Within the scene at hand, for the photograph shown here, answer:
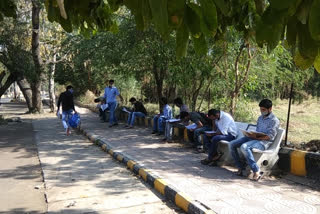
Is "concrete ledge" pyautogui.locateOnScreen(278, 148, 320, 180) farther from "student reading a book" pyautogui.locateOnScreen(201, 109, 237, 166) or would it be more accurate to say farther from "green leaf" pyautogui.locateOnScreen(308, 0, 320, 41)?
"green leaf" pyautogui.locateOnScreen(308, 0, 320, 41)

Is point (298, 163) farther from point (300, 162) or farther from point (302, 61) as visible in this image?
point (302, 61)

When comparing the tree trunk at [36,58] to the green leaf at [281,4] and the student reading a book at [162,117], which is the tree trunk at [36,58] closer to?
the student reading a book at [162,117]

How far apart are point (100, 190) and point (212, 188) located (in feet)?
5.94

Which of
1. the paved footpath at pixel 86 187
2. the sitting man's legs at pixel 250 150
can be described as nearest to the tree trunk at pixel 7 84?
the paved footpath at pixel 86 187

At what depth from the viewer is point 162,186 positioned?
519cm

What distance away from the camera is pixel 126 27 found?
11078 millimetres

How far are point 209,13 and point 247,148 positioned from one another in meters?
4.14

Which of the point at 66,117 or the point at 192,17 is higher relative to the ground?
the point at 192,17

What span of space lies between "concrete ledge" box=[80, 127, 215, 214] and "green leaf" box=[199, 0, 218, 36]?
9.61 feet

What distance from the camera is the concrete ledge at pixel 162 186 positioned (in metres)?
4.29

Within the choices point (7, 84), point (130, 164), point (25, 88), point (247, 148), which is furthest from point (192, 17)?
point (25, 88)

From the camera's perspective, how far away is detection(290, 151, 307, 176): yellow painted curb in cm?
533

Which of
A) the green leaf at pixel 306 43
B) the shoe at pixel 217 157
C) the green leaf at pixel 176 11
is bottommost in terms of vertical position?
the shoe at pixel 217 157

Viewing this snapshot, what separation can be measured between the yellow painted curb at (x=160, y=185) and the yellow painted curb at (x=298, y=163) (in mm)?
2191
